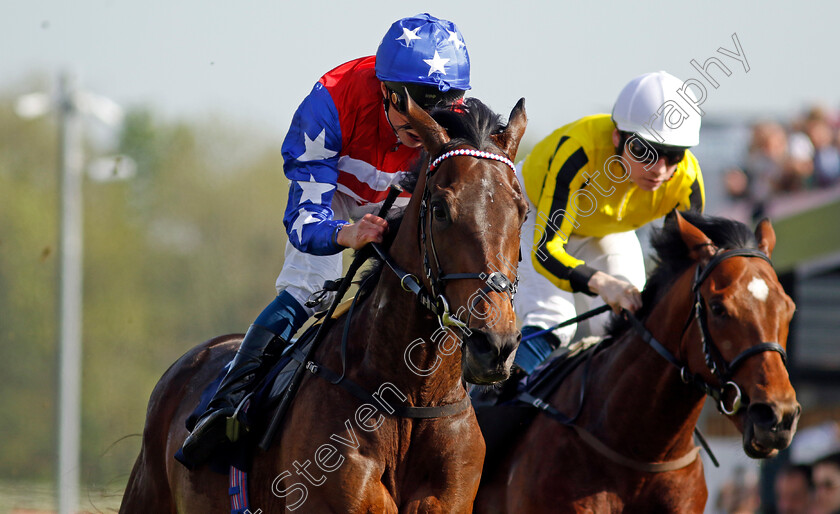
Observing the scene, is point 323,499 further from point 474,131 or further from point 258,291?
point 258,291

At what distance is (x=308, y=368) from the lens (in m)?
3.50

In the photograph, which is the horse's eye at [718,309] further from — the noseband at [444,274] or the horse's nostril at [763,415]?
the noseband at [444,274]

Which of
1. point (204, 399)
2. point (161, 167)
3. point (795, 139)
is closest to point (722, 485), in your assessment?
point (795, 139)

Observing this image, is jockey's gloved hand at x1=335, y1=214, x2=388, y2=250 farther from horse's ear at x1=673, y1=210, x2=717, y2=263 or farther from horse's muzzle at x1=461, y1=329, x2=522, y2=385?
horse's ear at x1=673, y1=210, x2=717, y2=263

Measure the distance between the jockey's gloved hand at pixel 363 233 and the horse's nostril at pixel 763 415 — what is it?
1600 mm

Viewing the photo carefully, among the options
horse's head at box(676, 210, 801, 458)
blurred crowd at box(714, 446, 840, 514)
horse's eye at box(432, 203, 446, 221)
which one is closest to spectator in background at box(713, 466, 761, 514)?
blurred crowd at box(714, 446, 840, 514)

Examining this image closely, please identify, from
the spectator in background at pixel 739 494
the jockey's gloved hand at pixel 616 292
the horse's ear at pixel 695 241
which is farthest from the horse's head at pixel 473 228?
the spectator in background at pixel 739 494

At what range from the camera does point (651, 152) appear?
15.7ft

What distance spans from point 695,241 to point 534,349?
45.8 inches

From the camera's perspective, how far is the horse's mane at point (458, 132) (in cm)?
321

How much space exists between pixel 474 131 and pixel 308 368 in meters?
1.03

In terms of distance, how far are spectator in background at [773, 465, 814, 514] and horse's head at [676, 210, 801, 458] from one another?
5.24 meters

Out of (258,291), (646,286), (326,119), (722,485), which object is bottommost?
(258,291)

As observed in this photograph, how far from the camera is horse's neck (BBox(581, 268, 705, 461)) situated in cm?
421
